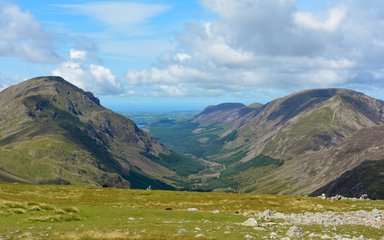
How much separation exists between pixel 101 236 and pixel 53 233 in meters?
5.05

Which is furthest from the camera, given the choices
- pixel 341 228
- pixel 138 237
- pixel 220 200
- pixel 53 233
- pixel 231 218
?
pixel 220 200

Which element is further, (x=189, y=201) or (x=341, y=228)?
(x=189, y=201)

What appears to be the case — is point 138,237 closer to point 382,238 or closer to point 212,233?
point 212,233

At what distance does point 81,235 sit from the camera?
32906 mm

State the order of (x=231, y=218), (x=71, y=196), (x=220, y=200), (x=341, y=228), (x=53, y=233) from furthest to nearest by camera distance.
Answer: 1. (x=220, y=200)
2. (x=71, y=196)
3. (x=231, y=218)
4. (x=341, y=228)
5. (x=53, y=233)

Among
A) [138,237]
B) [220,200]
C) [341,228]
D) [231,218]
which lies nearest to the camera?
[138,237]

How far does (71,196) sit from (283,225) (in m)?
48.6

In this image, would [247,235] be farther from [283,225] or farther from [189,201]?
[189,201]

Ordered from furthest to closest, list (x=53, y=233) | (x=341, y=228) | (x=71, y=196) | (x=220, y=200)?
(x=220, y=200) → (x=71, y=196) → (x=341, y=228) → (x=53, y=233)

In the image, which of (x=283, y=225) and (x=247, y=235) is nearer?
(x=247, y=235)

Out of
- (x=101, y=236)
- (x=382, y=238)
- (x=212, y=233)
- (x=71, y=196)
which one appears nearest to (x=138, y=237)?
(x=101, y=236)

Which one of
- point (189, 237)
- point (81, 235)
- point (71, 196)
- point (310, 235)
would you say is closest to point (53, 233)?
point (81, 235)

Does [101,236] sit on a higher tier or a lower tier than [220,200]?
higher

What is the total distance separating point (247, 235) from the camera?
109ft
